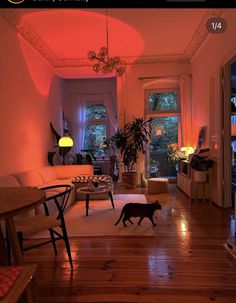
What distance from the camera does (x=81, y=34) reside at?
5512 mm

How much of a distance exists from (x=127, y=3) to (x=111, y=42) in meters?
4.61

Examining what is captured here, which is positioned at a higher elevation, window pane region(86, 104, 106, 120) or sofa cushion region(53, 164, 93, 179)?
window pane region(86, 104, 106, 120)

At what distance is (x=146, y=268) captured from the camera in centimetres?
259

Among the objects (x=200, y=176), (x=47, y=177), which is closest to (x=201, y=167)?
(x=200, y=176)

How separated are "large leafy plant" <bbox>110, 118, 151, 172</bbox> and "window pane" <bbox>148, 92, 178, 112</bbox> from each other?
0.73 m

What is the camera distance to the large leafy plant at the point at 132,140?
718 cm

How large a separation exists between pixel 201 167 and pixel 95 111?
5.27m

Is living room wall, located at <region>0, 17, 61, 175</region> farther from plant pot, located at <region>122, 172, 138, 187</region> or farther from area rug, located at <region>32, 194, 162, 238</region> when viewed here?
plant pot, located at <region>122, 172, 138, 187</region>

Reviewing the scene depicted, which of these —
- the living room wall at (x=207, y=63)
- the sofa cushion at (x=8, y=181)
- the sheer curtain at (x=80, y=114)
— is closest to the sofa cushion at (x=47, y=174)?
the sofa cushion at (x=8, y=181)

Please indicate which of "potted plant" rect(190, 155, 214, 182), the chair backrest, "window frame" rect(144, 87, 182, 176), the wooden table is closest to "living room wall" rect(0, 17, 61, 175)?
the chair backrest

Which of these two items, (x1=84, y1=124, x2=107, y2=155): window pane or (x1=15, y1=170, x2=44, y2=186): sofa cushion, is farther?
(x1=84, y1=124, x2=107, y2=155): window pane

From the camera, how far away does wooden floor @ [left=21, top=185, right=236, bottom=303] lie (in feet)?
7.07

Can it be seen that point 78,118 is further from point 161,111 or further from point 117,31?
point 117,31

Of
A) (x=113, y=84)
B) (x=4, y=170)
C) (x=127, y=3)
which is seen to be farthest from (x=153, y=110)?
(x=127, y=3)
